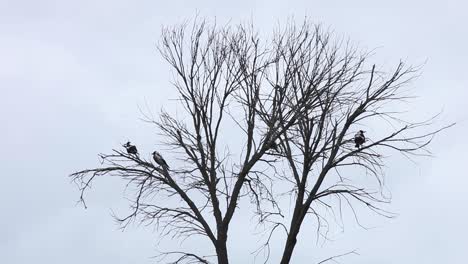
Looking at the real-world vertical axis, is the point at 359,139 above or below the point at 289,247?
above

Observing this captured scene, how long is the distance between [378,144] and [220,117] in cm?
294

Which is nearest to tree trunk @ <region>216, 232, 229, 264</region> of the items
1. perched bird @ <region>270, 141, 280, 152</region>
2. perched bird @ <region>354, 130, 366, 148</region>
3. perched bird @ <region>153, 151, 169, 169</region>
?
perched bird @ <region>153, 151, 169, 169</region>

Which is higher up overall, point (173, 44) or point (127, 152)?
point (173, 44)

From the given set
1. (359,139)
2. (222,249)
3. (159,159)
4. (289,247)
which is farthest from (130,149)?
(359,139)

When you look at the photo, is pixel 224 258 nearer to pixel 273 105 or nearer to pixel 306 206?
pixel 306 206

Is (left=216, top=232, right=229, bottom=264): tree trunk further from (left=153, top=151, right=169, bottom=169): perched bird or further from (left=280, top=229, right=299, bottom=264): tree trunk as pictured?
(left=153, top=151, right=169, bottom=169): perched bird

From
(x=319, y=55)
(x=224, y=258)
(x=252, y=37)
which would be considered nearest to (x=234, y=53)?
(x=252, y=37)

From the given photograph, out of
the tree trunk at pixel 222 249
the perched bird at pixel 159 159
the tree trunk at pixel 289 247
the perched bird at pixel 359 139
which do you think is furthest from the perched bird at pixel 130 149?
the perched bird at pixel 359 139

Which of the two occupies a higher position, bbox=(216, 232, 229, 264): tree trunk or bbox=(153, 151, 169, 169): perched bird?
bbox=(153, 151, 169, 169): perched bird

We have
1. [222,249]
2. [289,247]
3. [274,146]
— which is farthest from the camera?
[274,146]

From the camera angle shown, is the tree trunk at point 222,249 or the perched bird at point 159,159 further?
the perched bird at point 159,159

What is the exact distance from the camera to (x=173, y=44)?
17.1m

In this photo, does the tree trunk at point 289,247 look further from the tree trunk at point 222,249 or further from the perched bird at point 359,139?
the perched bird at point 359,139

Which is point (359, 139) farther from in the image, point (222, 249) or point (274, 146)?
point (222, 249)
